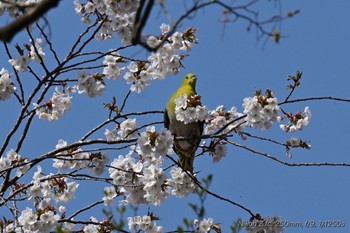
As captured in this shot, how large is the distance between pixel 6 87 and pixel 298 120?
8.00 ft

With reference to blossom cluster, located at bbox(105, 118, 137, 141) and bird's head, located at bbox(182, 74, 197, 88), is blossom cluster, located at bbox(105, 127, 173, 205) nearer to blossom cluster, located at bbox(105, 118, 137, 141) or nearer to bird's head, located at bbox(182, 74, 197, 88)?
blossom cluster, located at bbox(105, 118, 137, 141)

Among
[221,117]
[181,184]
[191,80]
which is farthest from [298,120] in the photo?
[191,80]

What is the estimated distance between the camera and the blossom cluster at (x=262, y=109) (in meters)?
4.63

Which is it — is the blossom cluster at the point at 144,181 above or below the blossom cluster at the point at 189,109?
below

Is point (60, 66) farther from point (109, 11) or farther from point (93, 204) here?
point (93, 204)

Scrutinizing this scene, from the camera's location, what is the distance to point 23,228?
4727 millimetres

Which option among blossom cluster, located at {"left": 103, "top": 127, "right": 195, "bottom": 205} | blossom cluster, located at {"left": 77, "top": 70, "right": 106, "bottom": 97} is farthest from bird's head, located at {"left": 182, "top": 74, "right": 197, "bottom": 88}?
blossom cluster, located at {"left": 77, "top": 70, "right": 106, "bottom": 97}

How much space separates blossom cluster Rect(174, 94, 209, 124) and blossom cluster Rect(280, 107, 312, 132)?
0.91 metres

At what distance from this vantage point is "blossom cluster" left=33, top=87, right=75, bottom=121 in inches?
199

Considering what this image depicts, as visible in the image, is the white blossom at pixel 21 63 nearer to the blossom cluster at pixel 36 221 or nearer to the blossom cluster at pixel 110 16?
the blossom cluster at pixel 110 16

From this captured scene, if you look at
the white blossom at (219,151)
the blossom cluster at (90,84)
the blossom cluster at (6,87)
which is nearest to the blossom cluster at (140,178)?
the white blossom at (219,151)

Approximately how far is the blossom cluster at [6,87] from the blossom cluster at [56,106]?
0.78 ft

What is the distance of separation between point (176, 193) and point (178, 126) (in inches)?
40.7

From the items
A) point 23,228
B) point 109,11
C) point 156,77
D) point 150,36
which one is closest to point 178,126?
point 156,77
